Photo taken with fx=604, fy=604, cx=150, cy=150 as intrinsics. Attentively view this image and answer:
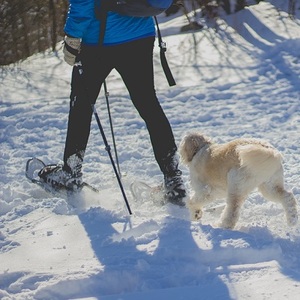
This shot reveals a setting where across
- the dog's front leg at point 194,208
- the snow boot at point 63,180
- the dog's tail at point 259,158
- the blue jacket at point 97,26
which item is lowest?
the dog's front leg at point 194,208

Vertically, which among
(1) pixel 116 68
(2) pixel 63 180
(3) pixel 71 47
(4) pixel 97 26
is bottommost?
(2) pixel 63 180

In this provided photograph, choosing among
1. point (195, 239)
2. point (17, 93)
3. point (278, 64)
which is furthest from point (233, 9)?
point (195, 239)

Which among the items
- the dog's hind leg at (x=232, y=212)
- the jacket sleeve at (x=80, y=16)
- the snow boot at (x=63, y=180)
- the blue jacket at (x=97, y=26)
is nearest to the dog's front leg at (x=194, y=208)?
the dog's hind leg at (x=232, y=212)

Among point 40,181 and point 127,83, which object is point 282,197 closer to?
point 127,83

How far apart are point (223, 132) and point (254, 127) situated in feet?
1.28

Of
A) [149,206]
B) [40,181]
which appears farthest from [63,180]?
[149,206]

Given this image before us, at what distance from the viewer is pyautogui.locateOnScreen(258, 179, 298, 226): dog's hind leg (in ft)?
13.7

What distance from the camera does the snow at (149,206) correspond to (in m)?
3.26

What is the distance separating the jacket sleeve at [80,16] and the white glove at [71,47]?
0.21 feet

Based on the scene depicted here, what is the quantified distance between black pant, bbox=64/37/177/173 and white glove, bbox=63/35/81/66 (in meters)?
0.06

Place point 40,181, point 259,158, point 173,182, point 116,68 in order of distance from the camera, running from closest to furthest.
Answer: point 259,158 → point 116,68 → point 173,182 → point 40,181

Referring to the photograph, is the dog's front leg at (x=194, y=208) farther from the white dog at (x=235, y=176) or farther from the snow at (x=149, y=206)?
the snow at (x=149, y=206)

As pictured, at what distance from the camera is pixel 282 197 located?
4.21 metres

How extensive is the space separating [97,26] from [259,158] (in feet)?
4.71
